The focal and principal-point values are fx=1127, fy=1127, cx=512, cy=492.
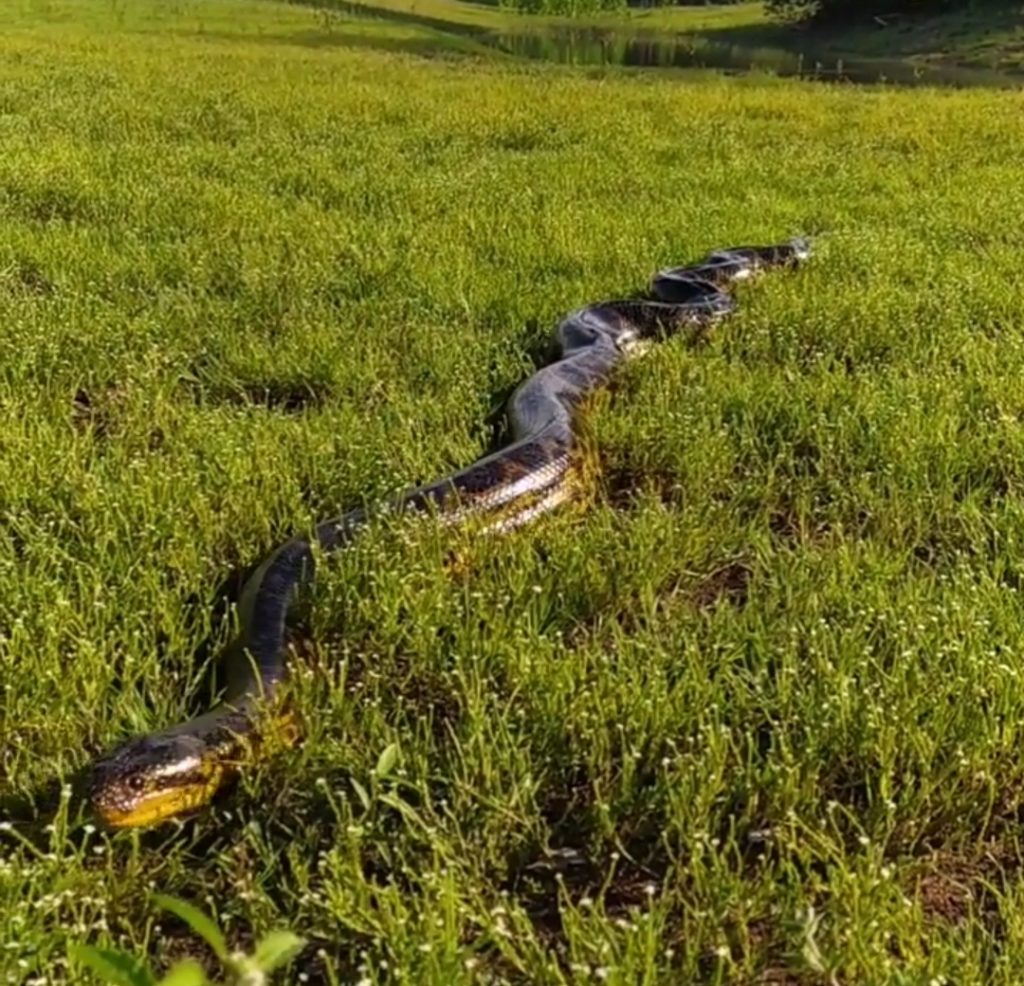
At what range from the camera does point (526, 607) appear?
3.26 metres

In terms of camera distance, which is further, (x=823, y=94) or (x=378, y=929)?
(x=823, y=94)

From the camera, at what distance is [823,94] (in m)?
19.9

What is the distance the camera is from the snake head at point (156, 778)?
98.3 inches

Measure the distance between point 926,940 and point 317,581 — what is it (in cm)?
189

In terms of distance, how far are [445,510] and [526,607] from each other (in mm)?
733

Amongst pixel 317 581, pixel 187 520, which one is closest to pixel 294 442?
pixel 187 520

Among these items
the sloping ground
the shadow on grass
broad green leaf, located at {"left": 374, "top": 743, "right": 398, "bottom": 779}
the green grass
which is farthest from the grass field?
the shadow on grass

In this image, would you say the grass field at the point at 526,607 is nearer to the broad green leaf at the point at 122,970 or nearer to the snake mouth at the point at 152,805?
the snake mouth at the point at 152,805

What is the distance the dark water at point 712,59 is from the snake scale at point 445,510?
81.9ft

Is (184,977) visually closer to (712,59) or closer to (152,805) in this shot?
(152,805)

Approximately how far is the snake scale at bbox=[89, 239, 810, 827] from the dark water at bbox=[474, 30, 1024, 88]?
2495 centimetres

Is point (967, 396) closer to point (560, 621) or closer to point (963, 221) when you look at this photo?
point (560, 621)

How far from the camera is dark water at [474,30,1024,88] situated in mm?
32188

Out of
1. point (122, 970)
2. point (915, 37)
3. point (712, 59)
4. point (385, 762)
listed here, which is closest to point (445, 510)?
point (385, 762)
